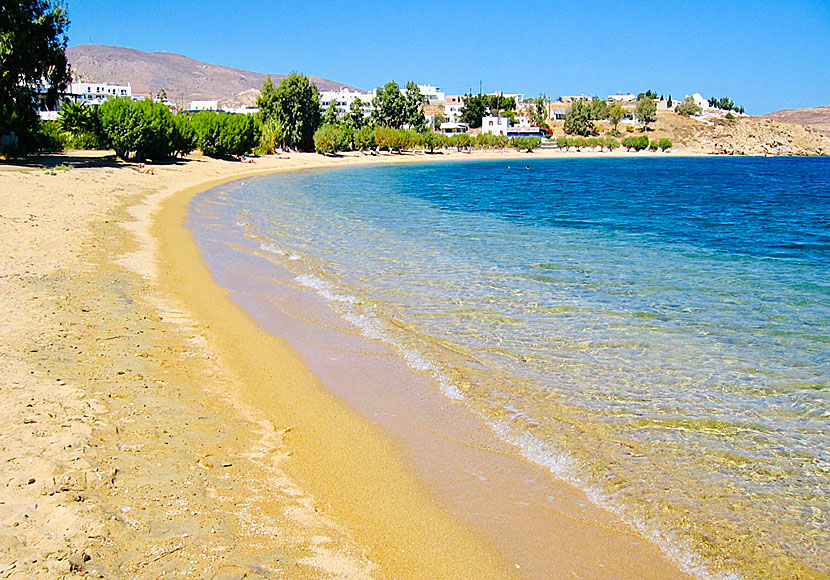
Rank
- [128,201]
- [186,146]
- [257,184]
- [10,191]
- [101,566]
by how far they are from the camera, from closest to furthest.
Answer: [101,566], [10,191], [128,201], [257,184], [186,146]

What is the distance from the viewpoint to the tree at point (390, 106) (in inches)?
4656

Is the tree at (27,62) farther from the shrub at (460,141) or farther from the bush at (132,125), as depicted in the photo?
the shrub at (460,141)

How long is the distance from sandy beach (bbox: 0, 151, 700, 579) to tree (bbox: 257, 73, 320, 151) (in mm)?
77554

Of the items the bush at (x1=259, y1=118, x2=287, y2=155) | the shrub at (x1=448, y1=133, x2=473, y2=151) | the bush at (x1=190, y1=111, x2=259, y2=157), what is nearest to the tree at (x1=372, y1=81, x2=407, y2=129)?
the shrub at (x1=448, y1=133, x2=473, y2=151)

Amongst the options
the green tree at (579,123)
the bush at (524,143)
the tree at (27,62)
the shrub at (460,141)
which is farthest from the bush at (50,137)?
the green tree at (579,123)

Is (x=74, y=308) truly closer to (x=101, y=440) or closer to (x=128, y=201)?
(x=101, y=440)

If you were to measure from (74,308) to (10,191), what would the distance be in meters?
14.0

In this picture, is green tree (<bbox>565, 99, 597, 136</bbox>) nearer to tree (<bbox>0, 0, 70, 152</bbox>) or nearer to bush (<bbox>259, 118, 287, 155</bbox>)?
bush (<bbox>259, 118, 287, 155</bbox>)

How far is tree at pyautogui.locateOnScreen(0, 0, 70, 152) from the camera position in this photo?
29016mm

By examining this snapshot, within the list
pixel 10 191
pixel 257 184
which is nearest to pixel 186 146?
pixel 257 184

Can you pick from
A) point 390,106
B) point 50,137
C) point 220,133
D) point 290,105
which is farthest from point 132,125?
point 390,106

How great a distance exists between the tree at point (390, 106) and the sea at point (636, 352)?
330ft

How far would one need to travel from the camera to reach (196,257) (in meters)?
14.6

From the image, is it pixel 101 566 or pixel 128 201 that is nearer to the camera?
pixel 101 566
